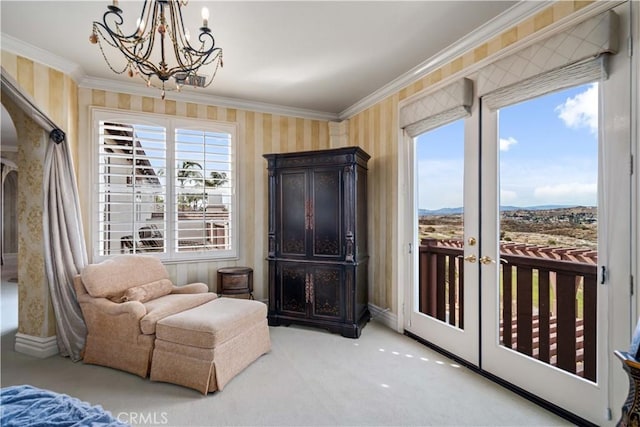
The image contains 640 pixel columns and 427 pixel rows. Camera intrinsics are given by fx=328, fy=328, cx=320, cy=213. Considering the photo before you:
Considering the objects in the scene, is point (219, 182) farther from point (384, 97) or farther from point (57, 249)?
point (384, 97)

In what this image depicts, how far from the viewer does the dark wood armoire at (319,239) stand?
3.58m

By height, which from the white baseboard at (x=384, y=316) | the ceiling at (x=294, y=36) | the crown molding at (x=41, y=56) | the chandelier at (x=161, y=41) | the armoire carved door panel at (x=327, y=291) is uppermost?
the ceiling at (x=294, y=36)

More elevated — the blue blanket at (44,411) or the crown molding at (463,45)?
the crown molding at (463,45)

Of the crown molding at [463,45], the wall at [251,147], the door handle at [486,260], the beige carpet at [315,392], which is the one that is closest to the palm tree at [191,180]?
the wall at [251,147]

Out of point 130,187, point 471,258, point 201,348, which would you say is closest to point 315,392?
point 201,348

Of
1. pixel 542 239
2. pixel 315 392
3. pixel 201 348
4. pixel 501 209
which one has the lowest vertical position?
pixel 315 392

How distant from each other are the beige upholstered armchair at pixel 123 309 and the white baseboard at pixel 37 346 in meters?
0.51

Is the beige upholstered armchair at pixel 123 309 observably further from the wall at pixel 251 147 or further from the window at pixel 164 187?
the wall at pixel 251 147

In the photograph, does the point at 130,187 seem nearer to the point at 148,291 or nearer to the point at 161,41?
the point at 148,291

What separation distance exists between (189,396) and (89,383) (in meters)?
0.85

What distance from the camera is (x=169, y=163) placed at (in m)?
3.93

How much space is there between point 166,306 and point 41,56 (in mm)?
2502

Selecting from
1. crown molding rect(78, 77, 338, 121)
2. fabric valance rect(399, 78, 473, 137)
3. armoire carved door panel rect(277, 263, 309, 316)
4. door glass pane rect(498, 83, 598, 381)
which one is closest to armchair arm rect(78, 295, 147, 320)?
armoire carved door panel rect(277, 263, 309, 316)

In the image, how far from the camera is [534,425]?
79.7 inches
